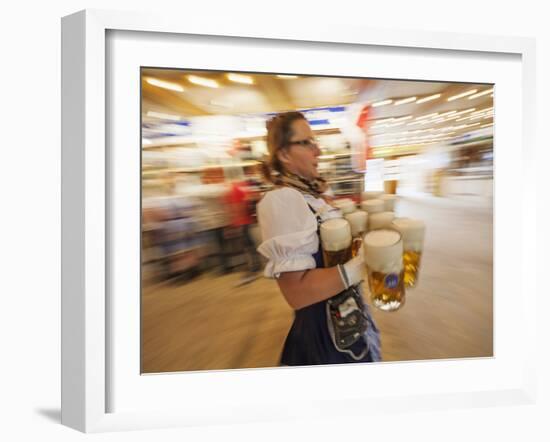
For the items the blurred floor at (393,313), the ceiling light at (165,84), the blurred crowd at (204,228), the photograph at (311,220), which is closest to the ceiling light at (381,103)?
the photograph at (311,220)

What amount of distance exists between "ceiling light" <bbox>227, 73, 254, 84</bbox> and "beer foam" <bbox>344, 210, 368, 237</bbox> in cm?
45

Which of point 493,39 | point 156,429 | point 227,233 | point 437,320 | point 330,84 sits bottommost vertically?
point 156,429

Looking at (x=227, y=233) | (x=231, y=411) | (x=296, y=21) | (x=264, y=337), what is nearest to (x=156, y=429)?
(x=231, y=411)

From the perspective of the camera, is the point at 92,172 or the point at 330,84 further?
the point at 330,84

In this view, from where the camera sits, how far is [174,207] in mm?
1601

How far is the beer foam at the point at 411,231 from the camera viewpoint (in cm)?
174

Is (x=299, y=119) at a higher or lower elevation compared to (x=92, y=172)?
higher

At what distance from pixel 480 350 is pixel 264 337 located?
2.14 feet

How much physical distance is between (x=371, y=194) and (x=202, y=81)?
554 millimetres

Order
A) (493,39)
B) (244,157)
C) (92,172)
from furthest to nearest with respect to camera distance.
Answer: (493,39) → (244,157) → (92,172)

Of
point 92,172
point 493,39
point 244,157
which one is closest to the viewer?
point 92,172

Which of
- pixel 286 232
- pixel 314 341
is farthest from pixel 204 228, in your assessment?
pixel 314 341

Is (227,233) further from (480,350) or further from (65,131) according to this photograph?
(480,350)

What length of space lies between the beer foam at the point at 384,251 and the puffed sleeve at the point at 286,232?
0.51 ft
